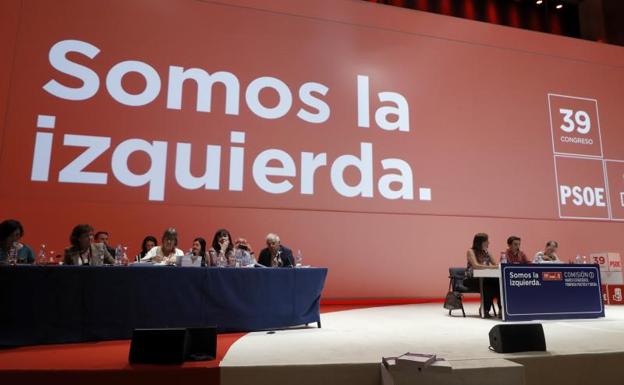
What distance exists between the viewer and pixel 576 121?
26.0ft

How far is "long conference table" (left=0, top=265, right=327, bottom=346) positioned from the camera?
298 centimetres

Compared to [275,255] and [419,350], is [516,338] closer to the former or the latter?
[419,350]

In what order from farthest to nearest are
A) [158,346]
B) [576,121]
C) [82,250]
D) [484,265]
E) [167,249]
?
[576,121], [484,265], [167,249], [82,250], [158,346]

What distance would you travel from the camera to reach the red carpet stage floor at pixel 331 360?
2291 mm

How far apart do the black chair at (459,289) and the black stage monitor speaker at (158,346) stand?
3.27m

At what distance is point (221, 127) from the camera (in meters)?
6.14

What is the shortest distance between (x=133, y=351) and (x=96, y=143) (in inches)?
154

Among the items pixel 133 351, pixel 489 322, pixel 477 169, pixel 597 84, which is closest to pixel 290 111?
pixel 477 169

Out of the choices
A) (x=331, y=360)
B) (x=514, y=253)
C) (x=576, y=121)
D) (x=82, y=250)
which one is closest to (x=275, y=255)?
(x=82, y=250)

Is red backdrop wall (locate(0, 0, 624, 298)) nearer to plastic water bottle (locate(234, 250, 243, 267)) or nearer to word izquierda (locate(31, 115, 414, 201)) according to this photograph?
word izquierda (locate(31, 115, 414, 201))

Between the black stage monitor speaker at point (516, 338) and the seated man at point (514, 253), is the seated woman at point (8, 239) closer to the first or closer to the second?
the black stage monitor speaker at point (516, 338)

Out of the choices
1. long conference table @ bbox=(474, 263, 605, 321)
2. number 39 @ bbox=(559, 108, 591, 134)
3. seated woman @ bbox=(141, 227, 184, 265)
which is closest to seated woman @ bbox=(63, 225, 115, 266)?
seated woman @ bbox=(141, 227, 184, 265)

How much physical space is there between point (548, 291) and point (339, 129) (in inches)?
137

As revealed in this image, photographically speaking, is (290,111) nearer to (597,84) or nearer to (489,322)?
(489,322)
